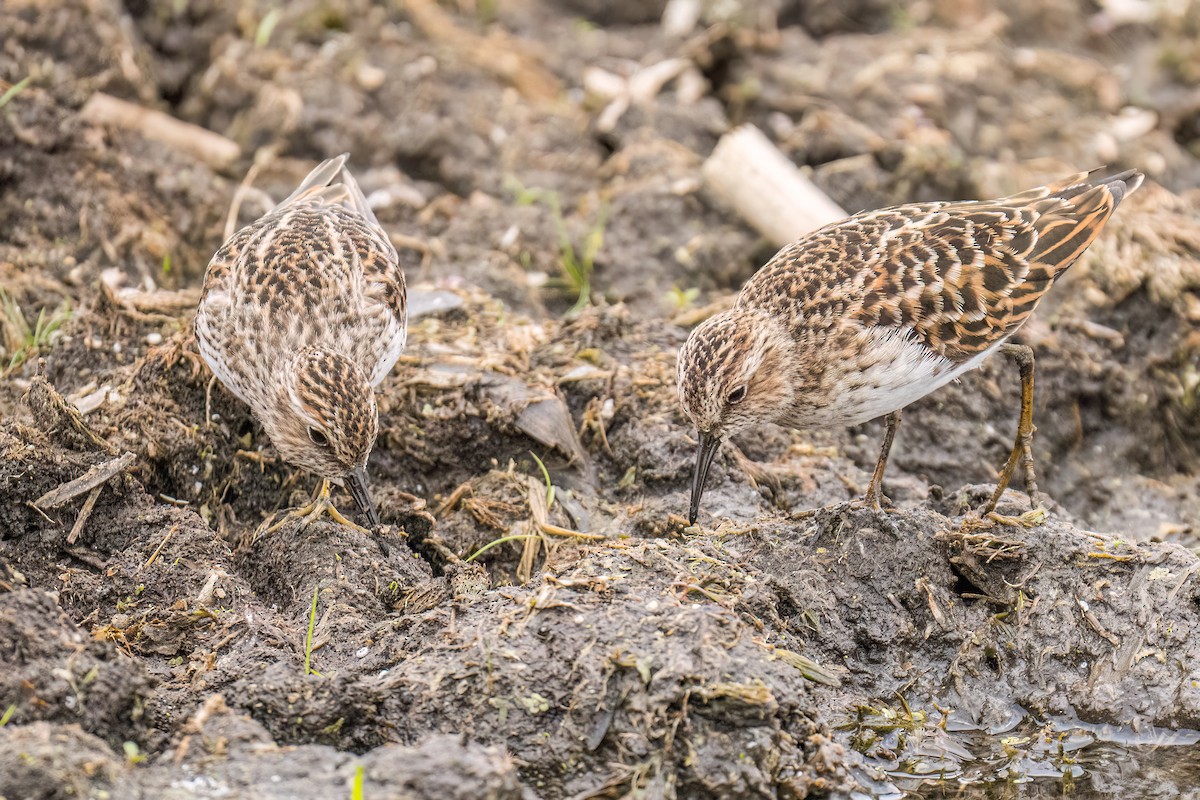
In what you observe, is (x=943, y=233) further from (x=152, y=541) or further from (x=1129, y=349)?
(x=152, y=541)

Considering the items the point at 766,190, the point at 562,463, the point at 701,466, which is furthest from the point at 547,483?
the point at 766,190

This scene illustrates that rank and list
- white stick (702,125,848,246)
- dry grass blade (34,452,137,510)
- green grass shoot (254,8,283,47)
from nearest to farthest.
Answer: dry grass blade (34,452,137,510)
white stick (702,125,848,246)
green grass shoot (254,8,283,47)

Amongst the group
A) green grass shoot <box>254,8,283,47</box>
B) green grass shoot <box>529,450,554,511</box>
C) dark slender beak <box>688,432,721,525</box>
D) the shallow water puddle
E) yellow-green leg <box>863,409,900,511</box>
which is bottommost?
the shallow water puddle

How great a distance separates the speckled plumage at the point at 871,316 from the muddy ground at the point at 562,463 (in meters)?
0.68

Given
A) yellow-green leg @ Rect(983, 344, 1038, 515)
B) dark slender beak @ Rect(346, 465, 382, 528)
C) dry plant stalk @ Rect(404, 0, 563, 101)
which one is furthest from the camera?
dry plant stalk @ Rect(404, 0, 563, 101)

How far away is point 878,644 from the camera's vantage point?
21.3ft

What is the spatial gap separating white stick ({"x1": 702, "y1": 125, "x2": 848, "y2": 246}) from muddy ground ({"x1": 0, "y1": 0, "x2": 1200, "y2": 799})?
0.28m

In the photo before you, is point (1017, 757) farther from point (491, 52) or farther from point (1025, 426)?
point (491, 52)

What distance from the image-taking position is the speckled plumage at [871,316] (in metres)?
6.55

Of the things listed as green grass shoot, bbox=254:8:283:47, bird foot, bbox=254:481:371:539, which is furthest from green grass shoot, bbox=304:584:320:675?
green grass shoot, bbox=254:8:283:47

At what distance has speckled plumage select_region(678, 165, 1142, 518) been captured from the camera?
655 centimetres

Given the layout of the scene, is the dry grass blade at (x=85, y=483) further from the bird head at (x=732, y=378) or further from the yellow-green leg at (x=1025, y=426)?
the yellow-green leg at (x=1025, y=426)

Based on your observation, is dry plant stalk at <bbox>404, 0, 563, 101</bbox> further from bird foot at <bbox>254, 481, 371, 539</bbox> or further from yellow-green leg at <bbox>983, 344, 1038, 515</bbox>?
yellow-green leg at <bbox>983, 344, 1038, 515</bbox>

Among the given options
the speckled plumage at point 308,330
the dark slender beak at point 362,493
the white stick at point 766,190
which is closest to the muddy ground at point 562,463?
the dark slender beak at point 362,493
